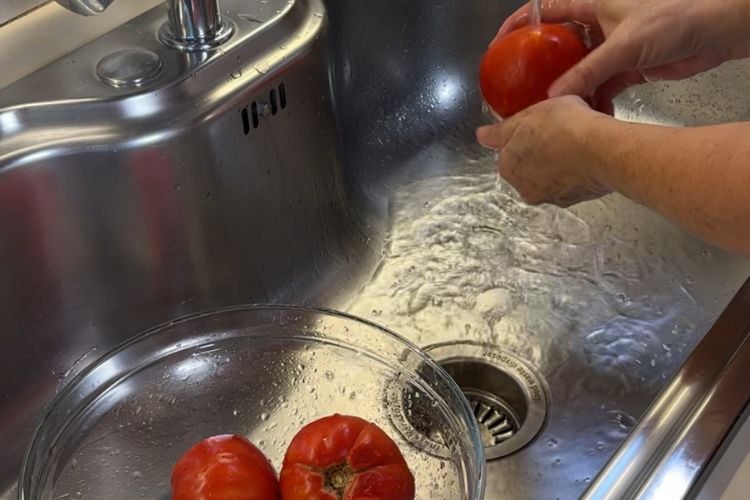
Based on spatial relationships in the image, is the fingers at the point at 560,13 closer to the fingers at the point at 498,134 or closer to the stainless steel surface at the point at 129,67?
the fingers at the point at 498,134

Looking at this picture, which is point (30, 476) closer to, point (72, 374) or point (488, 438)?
point (72, 374)

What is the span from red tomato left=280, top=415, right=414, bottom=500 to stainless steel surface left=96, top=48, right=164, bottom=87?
30 centimetres

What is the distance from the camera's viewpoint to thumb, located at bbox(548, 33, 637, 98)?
24.5 inches

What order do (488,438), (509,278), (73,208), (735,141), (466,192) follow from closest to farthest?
(735,141), (73,208), (488,438), (509,278), (466,192)

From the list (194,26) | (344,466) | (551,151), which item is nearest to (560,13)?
(551,151)

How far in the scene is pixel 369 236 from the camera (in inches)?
35.5

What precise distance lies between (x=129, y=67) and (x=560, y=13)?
1.05 ft

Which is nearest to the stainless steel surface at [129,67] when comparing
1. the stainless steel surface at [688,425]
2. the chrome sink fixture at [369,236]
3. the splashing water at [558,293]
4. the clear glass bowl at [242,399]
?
the chrome sink fixture at [369,236]

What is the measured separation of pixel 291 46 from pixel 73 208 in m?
0.21

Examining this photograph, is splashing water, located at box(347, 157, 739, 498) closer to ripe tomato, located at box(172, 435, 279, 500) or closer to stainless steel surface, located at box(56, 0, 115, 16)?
ripe tomato, located at box(172, 435, 279, 500)

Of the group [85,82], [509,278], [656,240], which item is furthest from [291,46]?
[656,240]

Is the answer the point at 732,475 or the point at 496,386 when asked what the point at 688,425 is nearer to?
the point at 732,475

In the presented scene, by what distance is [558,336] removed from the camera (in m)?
0.82

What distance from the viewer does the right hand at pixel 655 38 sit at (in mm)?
625
